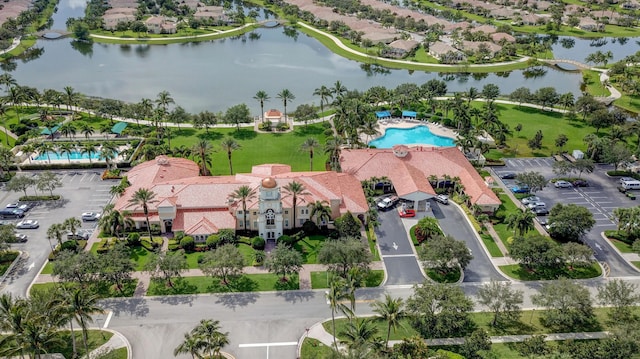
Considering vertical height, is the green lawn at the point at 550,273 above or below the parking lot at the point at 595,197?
below

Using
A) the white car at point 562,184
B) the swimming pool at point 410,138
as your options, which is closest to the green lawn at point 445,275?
the white car at point 562,184

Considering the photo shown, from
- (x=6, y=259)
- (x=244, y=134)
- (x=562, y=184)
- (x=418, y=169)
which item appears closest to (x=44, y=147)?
(x=6, y=259)

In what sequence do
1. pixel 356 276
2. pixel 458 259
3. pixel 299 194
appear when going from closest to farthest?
pixel 356 276, pixel 458 259, pixel 299 194

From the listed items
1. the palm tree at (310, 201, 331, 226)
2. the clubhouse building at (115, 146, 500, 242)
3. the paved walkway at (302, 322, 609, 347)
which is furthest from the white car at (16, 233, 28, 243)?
the paved walkway at (302, 322, 609, 347)

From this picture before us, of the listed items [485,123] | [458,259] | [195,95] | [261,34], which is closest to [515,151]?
[485,123]

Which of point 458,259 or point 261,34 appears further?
point 261,34

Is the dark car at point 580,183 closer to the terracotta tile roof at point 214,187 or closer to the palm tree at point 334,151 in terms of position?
the terracotta tile roof at point 214,187

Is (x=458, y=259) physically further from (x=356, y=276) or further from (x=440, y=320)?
(x=356, y=276)
